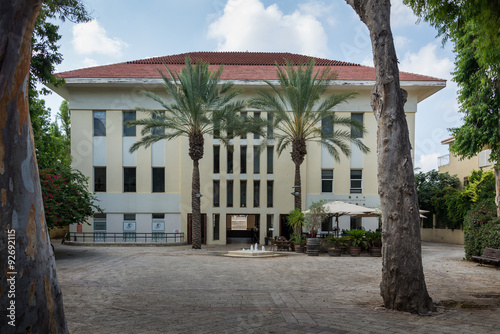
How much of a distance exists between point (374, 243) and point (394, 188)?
549 inches

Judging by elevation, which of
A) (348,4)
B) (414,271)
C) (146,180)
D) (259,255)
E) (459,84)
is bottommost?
(259,255)

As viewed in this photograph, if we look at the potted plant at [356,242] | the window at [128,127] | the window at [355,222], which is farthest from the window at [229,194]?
the potted plant at [356,242]

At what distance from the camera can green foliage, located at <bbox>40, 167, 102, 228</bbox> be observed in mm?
17906

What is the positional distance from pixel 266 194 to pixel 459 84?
15.6 m

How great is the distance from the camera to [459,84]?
808 inches

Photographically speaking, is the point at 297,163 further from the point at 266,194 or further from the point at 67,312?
the point at 67,312

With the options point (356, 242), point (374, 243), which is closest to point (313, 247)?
point (356, 242)

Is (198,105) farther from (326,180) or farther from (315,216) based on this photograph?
(326,180)

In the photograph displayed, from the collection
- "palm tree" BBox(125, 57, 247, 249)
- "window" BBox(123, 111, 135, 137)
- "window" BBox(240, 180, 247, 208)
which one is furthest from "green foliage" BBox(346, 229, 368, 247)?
"window" BBox(123, 111, 135, 137)

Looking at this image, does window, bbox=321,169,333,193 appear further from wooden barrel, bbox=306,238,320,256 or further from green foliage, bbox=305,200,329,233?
wooden barrel, bbox=306,238,320,256

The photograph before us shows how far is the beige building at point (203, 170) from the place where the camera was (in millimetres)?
31953

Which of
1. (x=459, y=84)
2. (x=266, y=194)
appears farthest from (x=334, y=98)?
(x=266, y=194)

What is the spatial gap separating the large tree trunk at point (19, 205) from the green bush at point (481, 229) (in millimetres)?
14995

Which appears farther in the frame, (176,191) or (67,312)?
(176,191)
